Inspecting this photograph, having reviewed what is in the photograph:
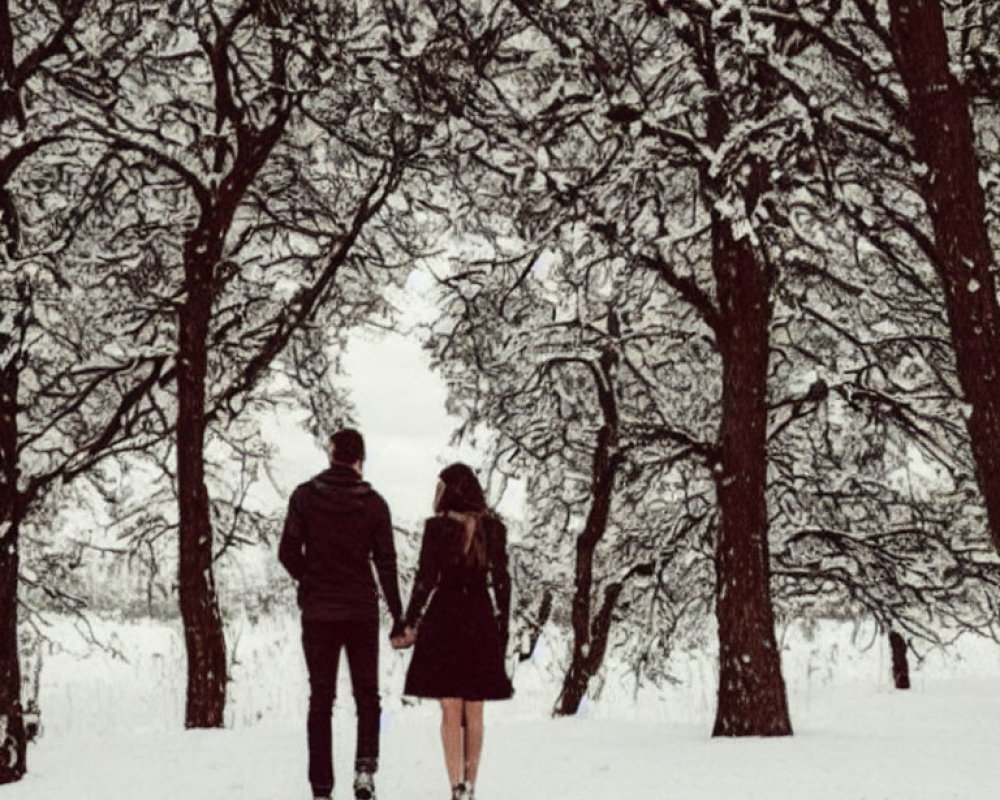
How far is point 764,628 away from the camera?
33.6 ft

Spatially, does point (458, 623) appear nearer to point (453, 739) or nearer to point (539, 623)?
point (453, 739)

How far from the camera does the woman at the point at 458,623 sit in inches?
260

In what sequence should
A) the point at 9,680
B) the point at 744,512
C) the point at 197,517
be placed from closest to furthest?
the point at 9,680 < the point at 744,512 < the point at 197,517

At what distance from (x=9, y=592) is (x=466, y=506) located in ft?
12.6

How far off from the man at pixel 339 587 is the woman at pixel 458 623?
0.63 feet

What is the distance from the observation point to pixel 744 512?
10.4m

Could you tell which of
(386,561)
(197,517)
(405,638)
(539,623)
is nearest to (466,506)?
(386,561)

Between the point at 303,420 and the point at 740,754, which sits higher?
the point at 303,420

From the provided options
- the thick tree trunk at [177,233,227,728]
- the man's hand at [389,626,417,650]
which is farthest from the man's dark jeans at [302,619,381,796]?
the thick tree trunk at [177,233,227,728]

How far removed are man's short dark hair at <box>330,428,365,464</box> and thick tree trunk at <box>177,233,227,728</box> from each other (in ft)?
14.4

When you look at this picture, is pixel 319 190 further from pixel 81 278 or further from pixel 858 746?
pixel 858 746

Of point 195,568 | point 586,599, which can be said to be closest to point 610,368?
point 586,599

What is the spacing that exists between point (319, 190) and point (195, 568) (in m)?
4.37

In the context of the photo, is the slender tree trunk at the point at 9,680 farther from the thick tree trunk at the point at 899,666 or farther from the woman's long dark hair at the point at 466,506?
the thick tree trunk at the point at 899,666
